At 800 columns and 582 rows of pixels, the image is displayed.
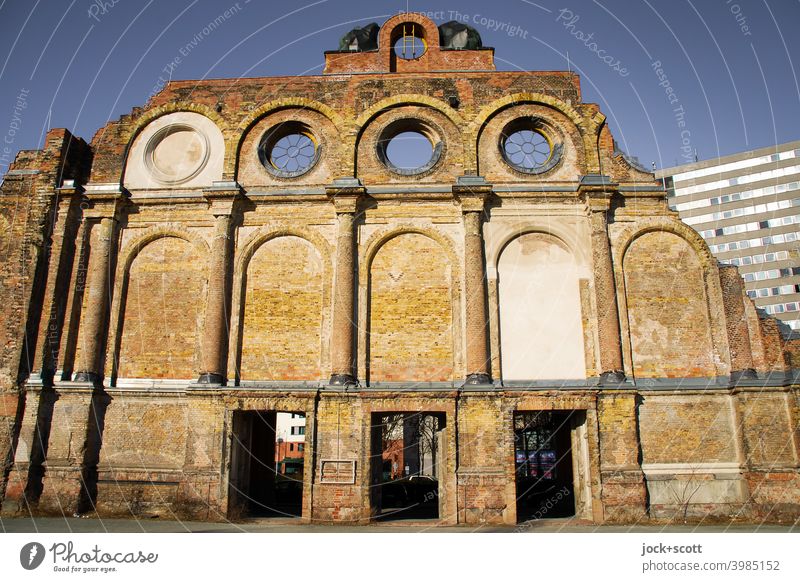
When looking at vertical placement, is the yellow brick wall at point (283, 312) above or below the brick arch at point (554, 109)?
below

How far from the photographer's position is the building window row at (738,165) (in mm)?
61406

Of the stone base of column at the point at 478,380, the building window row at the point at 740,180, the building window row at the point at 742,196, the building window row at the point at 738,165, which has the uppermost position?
the building window row at the point at 738,165

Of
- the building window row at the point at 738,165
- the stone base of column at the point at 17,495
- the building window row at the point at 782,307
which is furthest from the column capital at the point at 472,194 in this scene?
the building window row at the point at 738,165

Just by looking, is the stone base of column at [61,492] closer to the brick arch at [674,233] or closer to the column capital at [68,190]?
the column capital at [68,190]

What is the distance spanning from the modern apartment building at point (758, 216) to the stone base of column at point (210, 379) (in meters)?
55.9

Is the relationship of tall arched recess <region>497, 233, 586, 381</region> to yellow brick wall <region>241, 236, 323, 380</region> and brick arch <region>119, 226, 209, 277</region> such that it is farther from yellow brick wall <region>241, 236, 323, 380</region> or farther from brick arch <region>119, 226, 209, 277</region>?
brick arch <region>119, 226, 209, 277</region>

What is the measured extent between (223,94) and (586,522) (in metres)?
16.4

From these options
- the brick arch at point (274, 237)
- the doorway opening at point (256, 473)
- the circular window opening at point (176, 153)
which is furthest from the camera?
the circular window opening at point (176, 153)

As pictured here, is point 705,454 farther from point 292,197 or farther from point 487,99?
point 292,197

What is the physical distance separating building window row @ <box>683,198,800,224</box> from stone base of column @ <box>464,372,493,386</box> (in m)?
56.8

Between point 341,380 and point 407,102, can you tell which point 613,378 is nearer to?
point 341,380

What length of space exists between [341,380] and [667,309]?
933 cm

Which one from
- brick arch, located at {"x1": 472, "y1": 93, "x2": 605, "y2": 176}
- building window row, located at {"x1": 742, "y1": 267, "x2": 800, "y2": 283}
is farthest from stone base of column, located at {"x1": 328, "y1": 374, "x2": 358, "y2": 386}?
building window row, located at {"x1": 742, "y1": 267, "x2": 800, "y2": 283}

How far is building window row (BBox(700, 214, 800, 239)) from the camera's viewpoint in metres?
60.2
